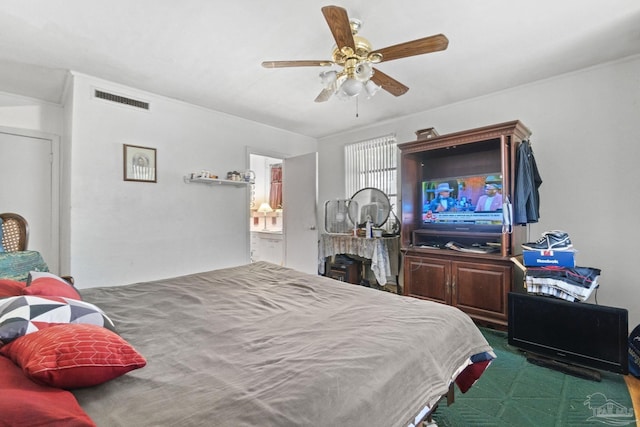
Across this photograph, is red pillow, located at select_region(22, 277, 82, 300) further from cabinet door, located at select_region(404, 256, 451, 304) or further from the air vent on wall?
cabinet door, located at select_region(404, 256, 451, 304)

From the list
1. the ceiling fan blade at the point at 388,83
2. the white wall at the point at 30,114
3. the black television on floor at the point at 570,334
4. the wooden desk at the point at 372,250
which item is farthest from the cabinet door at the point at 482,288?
the white wall at the point at 30,114

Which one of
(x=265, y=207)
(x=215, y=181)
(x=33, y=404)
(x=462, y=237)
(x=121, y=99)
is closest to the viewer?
(x=33, y=404)

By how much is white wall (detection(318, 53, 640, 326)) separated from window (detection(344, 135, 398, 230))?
149 centimetres

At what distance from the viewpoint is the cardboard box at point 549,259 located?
223 cm

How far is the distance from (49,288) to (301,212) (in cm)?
354

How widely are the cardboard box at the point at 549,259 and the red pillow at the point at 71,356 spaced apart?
2.75m

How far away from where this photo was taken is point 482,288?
2.85 metres

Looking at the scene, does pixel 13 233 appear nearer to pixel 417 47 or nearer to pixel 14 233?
pixel 14 233

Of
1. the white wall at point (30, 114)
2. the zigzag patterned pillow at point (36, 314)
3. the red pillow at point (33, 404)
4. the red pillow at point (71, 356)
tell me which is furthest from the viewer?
the white wall at point (30, 114)

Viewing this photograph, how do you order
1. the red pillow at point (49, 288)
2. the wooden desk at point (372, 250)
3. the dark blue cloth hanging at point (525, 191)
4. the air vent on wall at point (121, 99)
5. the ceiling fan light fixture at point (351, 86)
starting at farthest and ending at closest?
1. the wooden desk at point (372, 250)
2. the air vent on wall at point (121, 99)
3. the dark blue cloth hanging at point (525, 191)
4. the ceiling fan light fixture at point (351, 86)
5. the red pillow at point (49, 288)

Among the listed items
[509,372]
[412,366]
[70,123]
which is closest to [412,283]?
[509,372]

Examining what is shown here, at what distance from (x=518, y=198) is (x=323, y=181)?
3094 mm

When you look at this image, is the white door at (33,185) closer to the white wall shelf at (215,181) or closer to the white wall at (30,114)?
the white wall at (30,114)

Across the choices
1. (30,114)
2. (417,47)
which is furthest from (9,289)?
(30,114)
